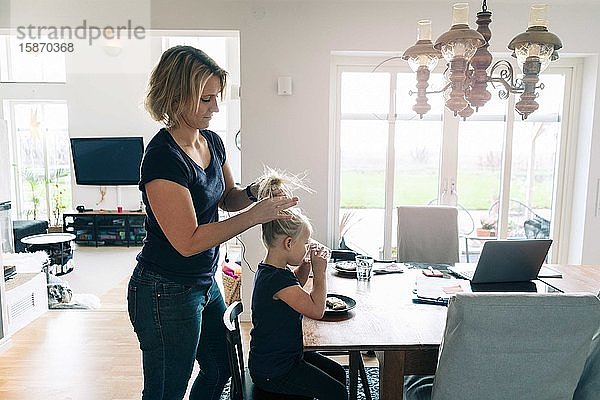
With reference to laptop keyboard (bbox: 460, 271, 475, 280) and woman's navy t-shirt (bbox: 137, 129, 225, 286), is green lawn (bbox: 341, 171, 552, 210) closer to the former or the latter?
laptop keyboard (bbox: 460, 271, 475, 280)

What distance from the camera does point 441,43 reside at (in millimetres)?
1880

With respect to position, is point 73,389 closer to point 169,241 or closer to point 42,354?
point 42,354

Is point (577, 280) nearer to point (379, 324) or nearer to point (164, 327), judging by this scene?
point (379, 324)

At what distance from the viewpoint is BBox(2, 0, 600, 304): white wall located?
137 inches

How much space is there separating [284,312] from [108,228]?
6.63 meters

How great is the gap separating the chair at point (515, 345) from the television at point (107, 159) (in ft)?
22.9

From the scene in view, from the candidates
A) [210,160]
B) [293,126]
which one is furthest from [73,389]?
[293,126]

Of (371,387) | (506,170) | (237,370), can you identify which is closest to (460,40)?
(237,370)

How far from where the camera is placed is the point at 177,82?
138 centimetres

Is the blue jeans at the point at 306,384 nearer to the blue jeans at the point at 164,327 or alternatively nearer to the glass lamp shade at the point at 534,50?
the blue jeans at the point at 164,327

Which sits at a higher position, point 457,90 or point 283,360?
point 457,90

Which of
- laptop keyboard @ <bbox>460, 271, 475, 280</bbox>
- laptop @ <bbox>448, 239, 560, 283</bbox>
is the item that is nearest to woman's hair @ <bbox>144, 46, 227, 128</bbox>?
laptop @ <bbox>448, 239, 560, 283</bbox>

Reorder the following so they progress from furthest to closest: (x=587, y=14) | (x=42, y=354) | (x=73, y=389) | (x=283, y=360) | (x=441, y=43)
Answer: (x=587, y=14)
(x=42, y=354)
(x=73, y=389)
(x=441, y=43)
(x=283, y=360)

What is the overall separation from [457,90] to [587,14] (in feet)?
7.66
